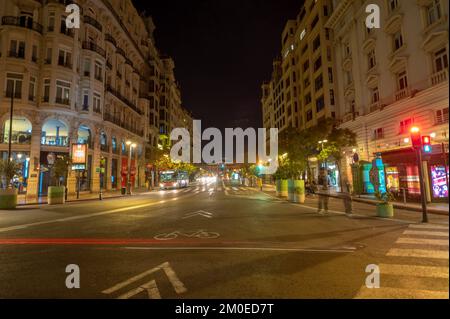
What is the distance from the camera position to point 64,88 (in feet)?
94.6

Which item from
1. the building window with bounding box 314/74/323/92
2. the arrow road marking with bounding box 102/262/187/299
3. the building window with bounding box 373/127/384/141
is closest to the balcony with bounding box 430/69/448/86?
the building window with bounding box 373/127/384/141

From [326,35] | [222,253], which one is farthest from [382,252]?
[326,35]

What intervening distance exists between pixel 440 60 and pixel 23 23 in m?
39.5

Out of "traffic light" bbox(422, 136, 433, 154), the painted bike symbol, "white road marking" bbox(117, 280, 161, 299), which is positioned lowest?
the painted bike symbol

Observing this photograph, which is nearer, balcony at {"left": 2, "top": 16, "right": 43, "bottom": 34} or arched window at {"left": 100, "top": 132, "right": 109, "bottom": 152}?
balcony at {"left": 2, "top": 16, "right": 43, "bottom": 34}

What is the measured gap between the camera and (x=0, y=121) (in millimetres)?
25719

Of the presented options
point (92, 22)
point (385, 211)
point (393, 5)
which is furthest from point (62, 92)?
point (393, 5)

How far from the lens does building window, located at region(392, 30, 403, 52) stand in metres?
20.8

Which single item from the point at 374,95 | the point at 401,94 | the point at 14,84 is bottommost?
the point at 401,94

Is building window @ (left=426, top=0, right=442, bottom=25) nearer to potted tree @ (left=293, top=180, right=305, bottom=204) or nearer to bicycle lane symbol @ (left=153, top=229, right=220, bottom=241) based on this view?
potted tree @ (left=293, top=180, right=305, bottom=204)

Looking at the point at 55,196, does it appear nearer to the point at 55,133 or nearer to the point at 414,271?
the point at 55,133

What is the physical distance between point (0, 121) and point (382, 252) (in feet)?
112
